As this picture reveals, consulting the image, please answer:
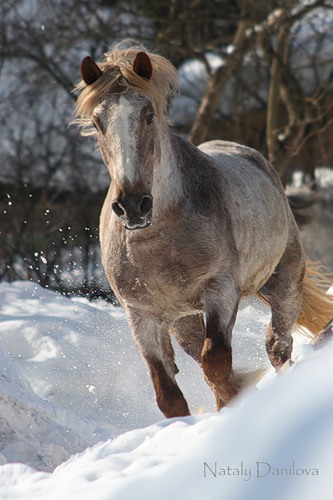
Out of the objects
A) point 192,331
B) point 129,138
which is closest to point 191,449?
point 129,138

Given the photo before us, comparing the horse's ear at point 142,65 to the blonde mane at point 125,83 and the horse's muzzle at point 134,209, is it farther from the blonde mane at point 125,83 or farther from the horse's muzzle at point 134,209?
the horse's muzzle at point 134,209

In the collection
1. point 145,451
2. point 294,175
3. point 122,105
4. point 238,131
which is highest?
point 122,105

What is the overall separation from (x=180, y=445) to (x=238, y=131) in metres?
11.4

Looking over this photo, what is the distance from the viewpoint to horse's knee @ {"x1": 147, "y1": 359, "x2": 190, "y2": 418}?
452cm

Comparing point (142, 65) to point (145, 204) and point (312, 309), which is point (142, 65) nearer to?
point (145, 204)

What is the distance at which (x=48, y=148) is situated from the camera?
39.1 ft

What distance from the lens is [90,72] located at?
13.6ft

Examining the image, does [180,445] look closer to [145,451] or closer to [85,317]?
[145,451]

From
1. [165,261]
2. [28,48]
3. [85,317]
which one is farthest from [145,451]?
[28,48]

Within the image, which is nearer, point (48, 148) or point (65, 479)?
point (65, 479)

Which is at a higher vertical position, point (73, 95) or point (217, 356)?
point (73, 95)

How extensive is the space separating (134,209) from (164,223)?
0.59 m

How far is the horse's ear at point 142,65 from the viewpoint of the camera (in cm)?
412

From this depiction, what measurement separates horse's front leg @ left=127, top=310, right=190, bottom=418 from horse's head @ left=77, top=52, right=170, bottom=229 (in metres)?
0.86
